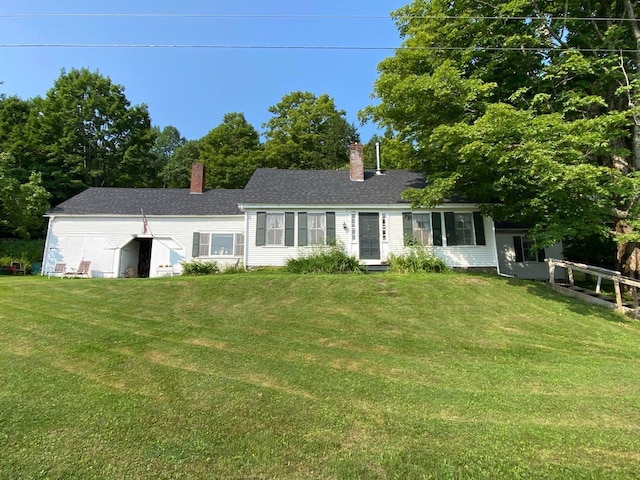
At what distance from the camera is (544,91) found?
483 inches

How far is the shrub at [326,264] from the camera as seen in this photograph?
564 inches

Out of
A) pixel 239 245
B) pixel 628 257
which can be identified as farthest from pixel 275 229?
pixel 628 257

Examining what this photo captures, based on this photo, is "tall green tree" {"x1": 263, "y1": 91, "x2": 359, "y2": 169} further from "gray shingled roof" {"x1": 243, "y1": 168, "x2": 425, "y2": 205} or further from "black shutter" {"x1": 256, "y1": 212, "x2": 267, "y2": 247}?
"black shutter" {"x1": 256, "y1": 212, "x2": 267, "y2": 247}

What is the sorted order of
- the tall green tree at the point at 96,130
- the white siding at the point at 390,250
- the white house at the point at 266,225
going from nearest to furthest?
the white siding at the point at 390,250, the white house at the point at 266,225, the tall green tree at the point at 96,130

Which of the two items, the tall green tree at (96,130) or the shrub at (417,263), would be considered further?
the tall green tree at (96,130)

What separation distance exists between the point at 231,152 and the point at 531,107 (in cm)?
3115

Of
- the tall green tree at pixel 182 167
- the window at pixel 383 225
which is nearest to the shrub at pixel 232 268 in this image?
the window at pixel 383 225

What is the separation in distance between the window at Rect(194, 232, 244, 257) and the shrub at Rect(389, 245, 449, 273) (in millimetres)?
7475

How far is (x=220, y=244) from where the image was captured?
1758 cm

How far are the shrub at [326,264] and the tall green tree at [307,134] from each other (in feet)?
75.7

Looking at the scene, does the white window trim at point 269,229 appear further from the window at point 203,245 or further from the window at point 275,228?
the window at point 203,245

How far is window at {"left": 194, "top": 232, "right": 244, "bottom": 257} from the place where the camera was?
57.2ft

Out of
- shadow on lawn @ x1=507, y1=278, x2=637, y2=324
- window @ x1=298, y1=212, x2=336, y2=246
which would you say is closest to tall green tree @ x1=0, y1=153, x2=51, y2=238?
window @ x1=298, y1=212, x2=336, y2=246

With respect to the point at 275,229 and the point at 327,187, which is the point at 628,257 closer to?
the point at 327,187
